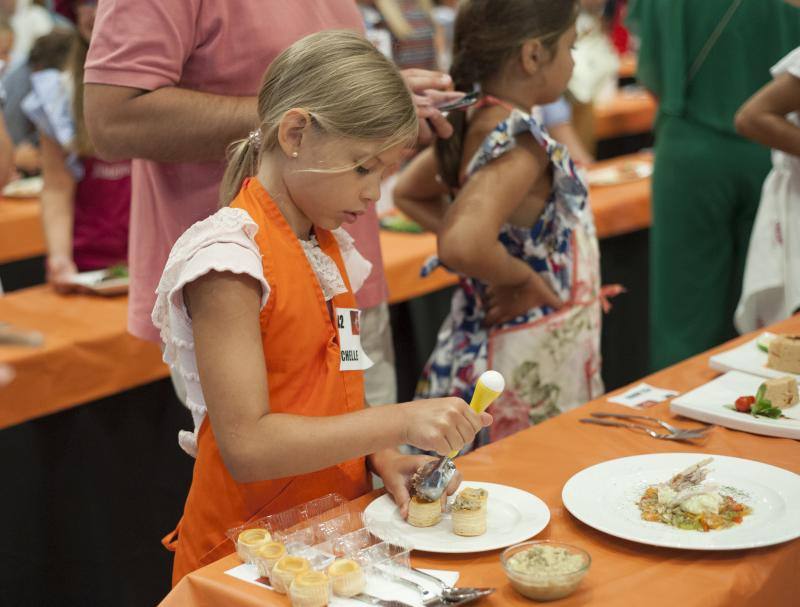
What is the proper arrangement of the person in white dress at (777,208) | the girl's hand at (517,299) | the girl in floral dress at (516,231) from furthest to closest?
1. the person in white dress at (777,208)
2. the girl's hand at (517,299)
3. the girl in floral dress at (516,231)

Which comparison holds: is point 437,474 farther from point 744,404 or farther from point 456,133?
point 456,133

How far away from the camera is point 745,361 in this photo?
6.52 ft

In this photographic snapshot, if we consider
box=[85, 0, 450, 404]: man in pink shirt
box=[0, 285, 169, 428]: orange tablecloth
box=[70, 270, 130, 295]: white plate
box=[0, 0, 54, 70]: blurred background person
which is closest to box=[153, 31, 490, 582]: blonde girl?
box=[85, 0, 450, 404]: man in pink shirt

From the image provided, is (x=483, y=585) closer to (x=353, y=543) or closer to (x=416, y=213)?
(x=353, y=543)

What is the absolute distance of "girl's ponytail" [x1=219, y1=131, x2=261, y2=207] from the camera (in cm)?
162

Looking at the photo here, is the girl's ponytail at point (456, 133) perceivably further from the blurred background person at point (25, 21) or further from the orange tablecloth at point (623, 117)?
the blurred background person at point (25, 21)

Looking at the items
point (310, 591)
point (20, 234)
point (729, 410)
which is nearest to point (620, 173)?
point (20, 234)

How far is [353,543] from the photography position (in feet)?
4.34

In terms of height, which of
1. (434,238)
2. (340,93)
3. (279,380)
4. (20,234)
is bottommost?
(20,234)

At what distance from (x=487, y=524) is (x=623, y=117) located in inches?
204

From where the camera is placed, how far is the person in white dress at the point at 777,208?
2.70 m

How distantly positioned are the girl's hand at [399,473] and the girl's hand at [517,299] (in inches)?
30.9

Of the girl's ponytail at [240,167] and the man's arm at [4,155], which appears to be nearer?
the girl's ponytail at [240,167]

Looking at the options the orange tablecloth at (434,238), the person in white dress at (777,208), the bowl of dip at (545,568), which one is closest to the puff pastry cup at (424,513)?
the bowl of dip at (545,568)
